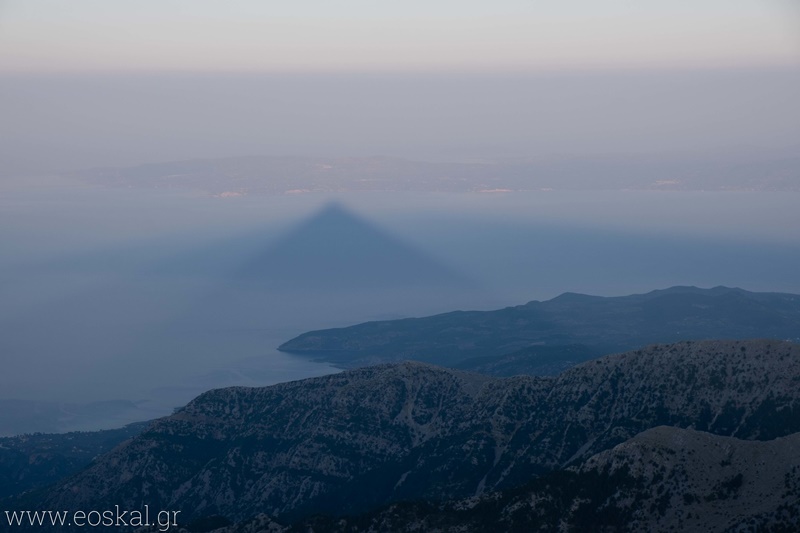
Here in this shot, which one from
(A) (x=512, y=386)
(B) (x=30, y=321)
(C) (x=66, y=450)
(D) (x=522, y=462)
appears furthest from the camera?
(B) (x=30, y=321)

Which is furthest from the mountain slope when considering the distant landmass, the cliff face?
the distant landmass

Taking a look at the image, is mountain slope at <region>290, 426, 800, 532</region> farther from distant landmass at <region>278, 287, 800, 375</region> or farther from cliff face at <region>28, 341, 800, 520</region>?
distant landmass at <region>278, 287, 800, 375</region>

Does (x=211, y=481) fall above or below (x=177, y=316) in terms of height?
below

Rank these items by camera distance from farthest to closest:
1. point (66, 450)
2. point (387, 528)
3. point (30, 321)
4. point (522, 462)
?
point (30, 321) < point (66, 450) < point (522, 462) < point (387, 528)

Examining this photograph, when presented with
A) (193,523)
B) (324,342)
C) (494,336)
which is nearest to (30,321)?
(324,342)

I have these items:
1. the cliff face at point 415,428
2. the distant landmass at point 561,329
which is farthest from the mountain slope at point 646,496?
the distant landmass at point 561,329

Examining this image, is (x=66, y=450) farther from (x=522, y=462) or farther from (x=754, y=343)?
(x=754, y=343)

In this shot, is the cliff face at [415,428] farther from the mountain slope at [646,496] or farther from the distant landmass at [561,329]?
the distant landmass at [561,329]
